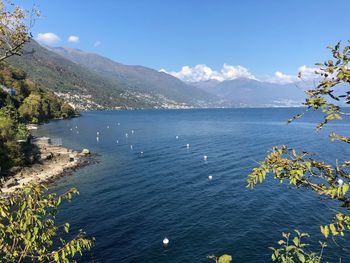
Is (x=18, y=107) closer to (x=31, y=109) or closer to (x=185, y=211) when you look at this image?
(x=31, y=109)

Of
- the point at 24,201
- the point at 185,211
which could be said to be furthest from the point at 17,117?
the point at 24,201

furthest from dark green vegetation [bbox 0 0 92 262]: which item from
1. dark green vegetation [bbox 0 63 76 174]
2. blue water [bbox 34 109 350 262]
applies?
blue water [bbox 34 109 350 262]

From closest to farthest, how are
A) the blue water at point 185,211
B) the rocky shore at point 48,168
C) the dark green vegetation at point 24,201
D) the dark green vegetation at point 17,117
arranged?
the dark green vegetation at point 24,201, the blue water at point 185,211, the rocky shore at point 48,168, the dark green vegetation at point 17,117

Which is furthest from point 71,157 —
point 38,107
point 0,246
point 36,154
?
point 38,107

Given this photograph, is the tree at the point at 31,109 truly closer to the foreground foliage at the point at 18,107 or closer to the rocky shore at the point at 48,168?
the foreground foliage at the point at 18,107

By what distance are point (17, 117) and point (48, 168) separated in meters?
61.4

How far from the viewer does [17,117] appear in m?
118

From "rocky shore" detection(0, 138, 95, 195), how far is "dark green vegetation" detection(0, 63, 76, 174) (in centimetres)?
280

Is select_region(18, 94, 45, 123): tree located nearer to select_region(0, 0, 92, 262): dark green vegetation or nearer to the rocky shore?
select_region(0, 0, 92, 262): dark green vegetation

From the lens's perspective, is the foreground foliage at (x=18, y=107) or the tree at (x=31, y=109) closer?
the foreground foliage at (x=18, y=107)

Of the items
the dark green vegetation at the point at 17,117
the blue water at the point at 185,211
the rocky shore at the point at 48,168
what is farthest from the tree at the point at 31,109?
the blue water at the point at 185,211

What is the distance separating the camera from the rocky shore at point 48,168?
185 ft

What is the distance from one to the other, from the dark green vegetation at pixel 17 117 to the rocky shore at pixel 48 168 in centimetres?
280

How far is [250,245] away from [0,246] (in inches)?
1122
